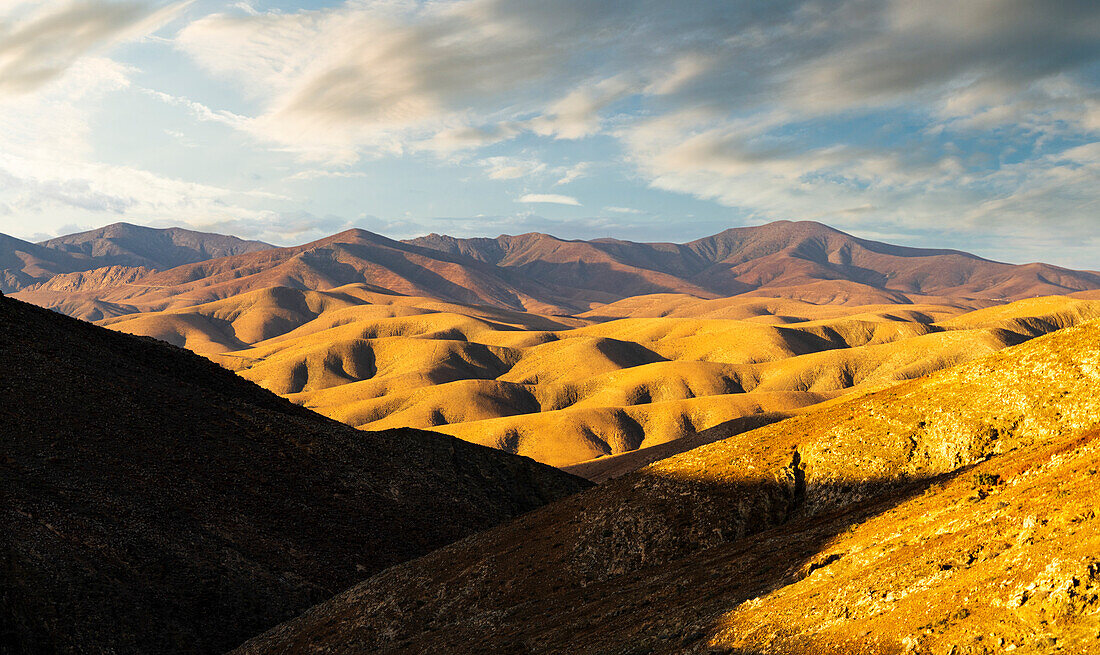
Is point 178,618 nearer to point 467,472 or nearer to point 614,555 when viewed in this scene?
point 614,555

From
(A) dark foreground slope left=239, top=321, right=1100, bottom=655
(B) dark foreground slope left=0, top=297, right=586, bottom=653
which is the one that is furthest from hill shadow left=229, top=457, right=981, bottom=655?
(B) dark foreground slope left=0, top=297, right=586, bottom=653

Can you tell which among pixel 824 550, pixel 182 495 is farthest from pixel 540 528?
pixel 182 495

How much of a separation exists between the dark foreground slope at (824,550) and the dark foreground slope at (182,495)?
21.6ft

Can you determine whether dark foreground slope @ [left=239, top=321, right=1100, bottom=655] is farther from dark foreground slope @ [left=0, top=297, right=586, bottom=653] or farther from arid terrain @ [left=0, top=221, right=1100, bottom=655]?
dark foreground slope @ [left=0, top=297, right=586, bottom=653]

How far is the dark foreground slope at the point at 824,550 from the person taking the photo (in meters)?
14.9

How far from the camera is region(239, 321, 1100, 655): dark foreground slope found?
14.9m

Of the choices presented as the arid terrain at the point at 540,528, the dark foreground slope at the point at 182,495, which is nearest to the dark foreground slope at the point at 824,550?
the arid terrain at the point at 540,528

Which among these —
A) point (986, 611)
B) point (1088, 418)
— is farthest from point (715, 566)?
point (1088, 418)

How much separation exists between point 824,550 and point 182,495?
128 feet

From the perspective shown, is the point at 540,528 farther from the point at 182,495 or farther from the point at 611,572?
the point at 182,495

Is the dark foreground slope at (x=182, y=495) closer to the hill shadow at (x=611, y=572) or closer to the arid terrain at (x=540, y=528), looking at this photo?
the arid terrain at (x=540, y=528)

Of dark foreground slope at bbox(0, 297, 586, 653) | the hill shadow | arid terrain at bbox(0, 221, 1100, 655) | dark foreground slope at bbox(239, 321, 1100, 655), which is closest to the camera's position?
dark foreground slope at bbox(239, 321, 1100, 655)

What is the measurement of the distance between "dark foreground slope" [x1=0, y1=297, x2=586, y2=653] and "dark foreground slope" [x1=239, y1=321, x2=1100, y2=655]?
6589 millimetres

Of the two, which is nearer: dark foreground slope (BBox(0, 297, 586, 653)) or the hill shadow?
the hill shadow
